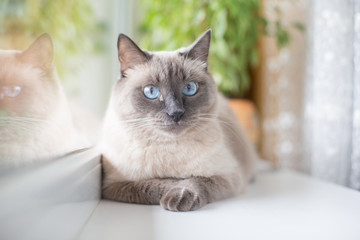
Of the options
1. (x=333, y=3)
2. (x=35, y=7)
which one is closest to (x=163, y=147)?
(x=35, y=7)

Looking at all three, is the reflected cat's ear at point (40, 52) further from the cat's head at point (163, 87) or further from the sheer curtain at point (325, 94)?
the sheer curtain at point (325, 94)

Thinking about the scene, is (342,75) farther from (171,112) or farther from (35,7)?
(35,7)

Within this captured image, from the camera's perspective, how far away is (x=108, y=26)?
2096mm

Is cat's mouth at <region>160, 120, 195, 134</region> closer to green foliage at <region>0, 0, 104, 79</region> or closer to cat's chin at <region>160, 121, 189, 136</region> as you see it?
cat's chin at <region>160, 121, 189, 136</region>

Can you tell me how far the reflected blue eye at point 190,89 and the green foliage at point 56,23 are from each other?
577 mm

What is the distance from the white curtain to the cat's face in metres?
1.45

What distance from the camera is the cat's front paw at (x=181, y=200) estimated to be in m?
1.00

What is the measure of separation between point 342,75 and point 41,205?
170 cm

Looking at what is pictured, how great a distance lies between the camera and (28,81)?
2.59 ft

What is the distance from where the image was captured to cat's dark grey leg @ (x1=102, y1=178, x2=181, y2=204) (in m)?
1.07

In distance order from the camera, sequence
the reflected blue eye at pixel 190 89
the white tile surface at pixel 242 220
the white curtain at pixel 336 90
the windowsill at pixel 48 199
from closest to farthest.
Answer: the windowsill at pixel 48 199 < the white tile surface at pixel 242 220 < the reflected blue eye at pixel 190 89 < the white curtain at pixel 336 90

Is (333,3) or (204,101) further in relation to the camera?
(333,3)

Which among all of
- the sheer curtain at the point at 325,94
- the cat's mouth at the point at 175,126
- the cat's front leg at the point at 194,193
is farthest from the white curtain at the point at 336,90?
the cat's mouth at the point at 175,126

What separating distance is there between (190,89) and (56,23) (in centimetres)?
79
